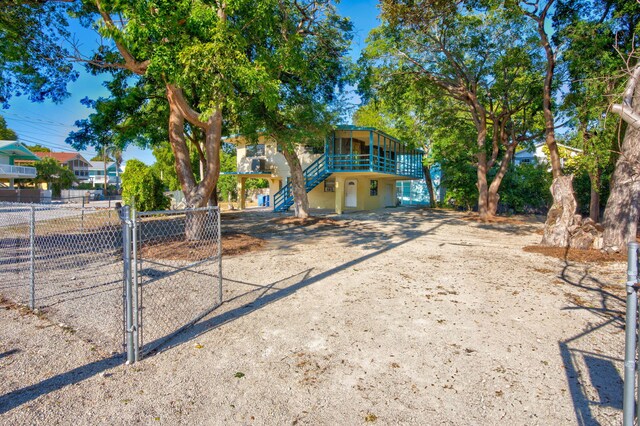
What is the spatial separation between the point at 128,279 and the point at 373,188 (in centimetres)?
2289

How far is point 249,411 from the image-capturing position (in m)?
2.65

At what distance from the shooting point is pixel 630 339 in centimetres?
184

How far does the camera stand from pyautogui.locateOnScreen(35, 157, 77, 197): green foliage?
39.9m

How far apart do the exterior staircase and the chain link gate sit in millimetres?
11362

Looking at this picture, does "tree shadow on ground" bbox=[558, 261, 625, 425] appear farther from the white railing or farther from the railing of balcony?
the white railing

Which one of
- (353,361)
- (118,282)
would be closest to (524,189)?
(353,361)

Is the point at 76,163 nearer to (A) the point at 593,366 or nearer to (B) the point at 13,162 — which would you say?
(B) the point at 13,162

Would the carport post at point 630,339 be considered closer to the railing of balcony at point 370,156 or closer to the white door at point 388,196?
the railing of balcony at point 370,156

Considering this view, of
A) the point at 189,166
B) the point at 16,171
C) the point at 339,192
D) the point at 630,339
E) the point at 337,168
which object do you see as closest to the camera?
the point at 630,339

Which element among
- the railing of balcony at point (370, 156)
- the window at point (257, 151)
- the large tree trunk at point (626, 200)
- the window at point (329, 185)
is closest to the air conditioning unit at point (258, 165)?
the window at point (257, 151)

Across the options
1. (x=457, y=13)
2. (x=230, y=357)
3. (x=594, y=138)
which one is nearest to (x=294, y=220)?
(x=457, y=13)

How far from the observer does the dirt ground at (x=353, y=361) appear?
104 inches

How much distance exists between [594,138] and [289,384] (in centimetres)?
1378

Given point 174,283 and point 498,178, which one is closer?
point 174,283
